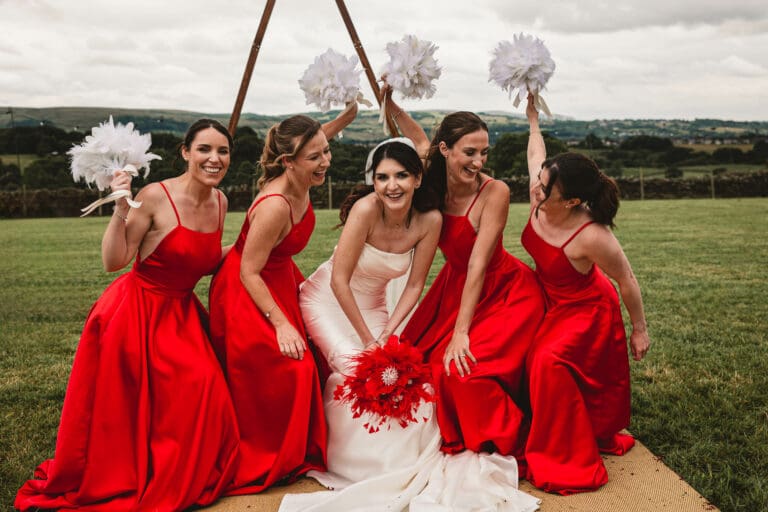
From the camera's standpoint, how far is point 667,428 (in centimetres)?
505

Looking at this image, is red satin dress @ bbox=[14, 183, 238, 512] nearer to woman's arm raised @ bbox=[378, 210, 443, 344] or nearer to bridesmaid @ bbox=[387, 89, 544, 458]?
woman's arm raised @ bbox=[378, 210, 443, 344]

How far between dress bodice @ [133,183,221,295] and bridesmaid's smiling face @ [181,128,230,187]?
0.24 metres

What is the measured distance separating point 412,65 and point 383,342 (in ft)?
6.57

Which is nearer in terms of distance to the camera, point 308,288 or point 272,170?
point 272,170

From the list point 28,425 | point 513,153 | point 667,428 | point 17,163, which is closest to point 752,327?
point 667,428

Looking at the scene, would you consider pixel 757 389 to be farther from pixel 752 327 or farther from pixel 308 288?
pixel 308 288

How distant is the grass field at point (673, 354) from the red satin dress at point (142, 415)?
61cm

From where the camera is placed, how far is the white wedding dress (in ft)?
12.3

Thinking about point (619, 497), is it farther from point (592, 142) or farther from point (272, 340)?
point (592, 142)

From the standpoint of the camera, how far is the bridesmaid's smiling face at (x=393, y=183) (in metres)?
4.41

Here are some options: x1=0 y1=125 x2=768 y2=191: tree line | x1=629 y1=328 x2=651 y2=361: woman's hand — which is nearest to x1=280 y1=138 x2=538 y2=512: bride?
x1=629 y1=328 x2=651 y2=361: woman's hand

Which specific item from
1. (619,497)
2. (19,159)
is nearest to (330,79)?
(619,497)

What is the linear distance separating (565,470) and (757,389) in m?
2.82

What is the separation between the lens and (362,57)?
555 centimetres
